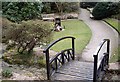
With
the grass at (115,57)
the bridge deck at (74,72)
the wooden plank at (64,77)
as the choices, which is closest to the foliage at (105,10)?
the grass at (115,57)

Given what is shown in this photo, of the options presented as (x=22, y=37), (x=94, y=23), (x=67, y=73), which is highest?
(x=22, y=37)

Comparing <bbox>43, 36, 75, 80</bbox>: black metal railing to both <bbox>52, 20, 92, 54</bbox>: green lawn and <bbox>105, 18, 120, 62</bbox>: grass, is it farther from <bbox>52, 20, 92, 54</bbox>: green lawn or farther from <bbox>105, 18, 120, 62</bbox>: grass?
<bbox>52, 20, 92, 54</bbox>: green lawn

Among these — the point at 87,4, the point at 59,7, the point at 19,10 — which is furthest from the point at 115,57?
the point at 87,4

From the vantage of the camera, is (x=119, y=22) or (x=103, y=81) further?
(x=119, y=22)

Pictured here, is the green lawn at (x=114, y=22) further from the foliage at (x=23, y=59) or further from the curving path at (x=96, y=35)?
the foliage at (x=23, y=59)

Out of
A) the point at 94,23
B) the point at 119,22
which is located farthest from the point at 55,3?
the point at 119,22

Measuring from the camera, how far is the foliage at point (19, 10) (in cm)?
1396

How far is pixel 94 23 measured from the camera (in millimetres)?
15984

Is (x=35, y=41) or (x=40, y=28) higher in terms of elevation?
(x=40, y=28)

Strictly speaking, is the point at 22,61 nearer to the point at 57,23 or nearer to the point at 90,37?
the point at 90,37

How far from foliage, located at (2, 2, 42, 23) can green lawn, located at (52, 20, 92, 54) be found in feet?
7.97

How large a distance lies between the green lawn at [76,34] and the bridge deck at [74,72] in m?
2.78

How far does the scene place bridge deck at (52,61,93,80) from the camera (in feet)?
19.9

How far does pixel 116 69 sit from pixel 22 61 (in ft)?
10.3
